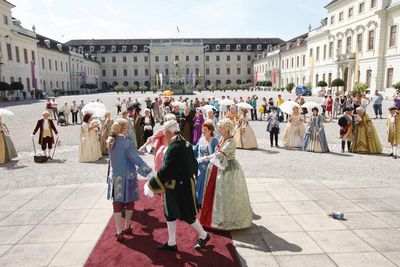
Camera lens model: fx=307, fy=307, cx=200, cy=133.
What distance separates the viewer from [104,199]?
6.29m

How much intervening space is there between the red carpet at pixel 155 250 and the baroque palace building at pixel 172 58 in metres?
79.6

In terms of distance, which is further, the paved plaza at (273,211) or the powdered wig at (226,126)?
the powdered wig at (226,126)

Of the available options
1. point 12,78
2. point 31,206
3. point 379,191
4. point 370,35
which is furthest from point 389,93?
point 12,78

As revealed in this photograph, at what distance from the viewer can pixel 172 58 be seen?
278ft

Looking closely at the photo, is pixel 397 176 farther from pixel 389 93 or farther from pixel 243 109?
pixel 389 93

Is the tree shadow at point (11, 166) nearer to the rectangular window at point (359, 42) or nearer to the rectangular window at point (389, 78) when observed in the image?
the rectangular window at point (389, 78)

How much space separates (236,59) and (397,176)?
8283 centimetres

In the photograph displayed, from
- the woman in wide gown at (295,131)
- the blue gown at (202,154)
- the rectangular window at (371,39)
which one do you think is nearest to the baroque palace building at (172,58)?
the rectangular window at (371,39)

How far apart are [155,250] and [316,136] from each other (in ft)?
26.2

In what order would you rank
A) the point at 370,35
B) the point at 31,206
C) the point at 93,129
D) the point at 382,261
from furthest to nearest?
the point at 370,35, the point at 93,129, the point at 31,206, the point at 382,261

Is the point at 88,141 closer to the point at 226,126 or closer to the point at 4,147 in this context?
the point at 4,147

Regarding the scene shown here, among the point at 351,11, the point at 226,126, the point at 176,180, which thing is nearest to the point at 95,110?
the point at 226,126

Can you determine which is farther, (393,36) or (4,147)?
(393,36)

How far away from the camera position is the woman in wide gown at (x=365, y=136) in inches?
398
